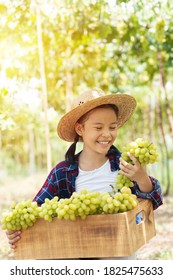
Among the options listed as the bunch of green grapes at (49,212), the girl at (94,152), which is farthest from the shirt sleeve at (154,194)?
the bunch of green grapes at (49,212)

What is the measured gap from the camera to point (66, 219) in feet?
5.99

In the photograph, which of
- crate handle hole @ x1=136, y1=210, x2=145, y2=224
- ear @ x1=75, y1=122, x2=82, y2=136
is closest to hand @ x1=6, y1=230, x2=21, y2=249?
crate handle hole @ x1=136, y1=210, x2=145, y2=224

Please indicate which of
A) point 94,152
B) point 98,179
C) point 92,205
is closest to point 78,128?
point 94,152

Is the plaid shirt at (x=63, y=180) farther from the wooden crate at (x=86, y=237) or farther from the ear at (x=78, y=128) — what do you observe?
the wooden crate at (x=86, y=237)

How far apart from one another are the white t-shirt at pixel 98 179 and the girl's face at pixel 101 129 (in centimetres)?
9

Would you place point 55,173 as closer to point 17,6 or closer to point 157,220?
point 17,6

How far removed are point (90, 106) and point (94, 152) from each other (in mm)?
213

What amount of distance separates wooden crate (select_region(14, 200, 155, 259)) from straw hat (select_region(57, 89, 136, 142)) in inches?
18.4

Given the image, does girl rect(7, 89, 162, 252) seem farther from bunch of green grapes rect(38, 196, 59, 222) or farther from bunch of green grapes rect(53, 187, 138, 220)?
bunch of green grapes rect(38, 196, 59, 222)

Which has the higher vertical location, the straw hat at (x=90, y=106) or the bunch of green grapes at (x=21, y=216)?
the straw hat at (x=90, y=106)

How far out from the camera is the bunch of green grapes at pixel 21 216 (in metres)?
1.89

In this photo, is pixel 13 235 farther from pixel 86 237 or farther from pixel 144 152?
pixel 144 152

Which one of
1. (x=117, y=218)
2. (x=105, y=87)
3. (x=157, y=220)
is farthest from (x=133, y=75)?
(x=117, y=218)

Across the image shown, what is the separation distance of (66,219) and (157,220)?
13.1 ft
